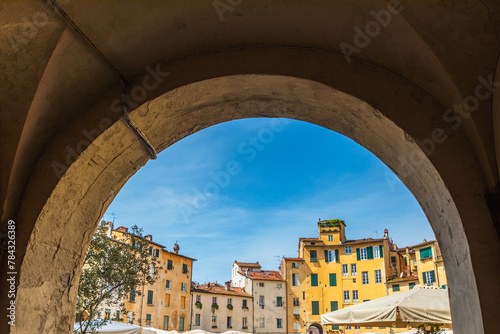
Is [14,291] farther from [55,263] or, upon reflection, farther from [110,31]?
[110,31]

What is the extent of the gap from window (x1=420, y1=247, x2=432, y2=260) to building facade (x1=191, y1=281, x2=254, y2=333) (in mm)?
19226

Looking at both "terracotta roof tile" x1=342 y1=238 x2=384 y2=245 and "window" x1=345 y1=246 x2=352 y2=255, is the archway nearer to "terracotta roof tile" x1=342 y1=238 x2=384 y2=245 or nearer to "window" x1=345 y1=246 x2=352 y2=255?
"terracotta roof tile" x1=342 y1=238 x2=384 y2=245

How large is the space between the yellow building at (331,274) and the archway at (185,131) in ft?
132

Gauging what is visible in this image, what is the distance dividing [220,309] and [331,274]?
12287mm

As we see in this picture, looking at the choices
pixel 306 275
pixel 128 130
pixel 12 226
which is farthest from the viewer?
pixel 306 275

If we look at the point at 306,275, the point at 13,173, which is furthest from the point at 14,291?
the point at 306,275

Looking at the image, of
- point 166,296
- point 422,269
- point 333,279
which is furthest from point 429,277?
point 166,296

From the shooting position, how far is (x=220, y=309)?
44.2 m

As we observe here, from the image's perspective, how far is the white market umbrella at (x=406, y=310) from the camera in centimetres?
751

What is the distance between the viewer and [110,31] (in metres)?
3.56

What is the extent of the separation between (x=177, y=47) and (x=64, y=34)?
0.93m

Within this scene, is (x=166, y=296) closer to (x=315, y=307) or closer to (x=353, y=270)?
(x=315, y=307)

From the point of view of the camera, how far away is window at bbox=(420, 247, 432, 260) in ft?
119

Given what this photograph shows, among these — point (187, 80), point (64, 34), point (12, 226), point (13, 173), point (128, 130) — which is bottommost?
point (12, 226)
